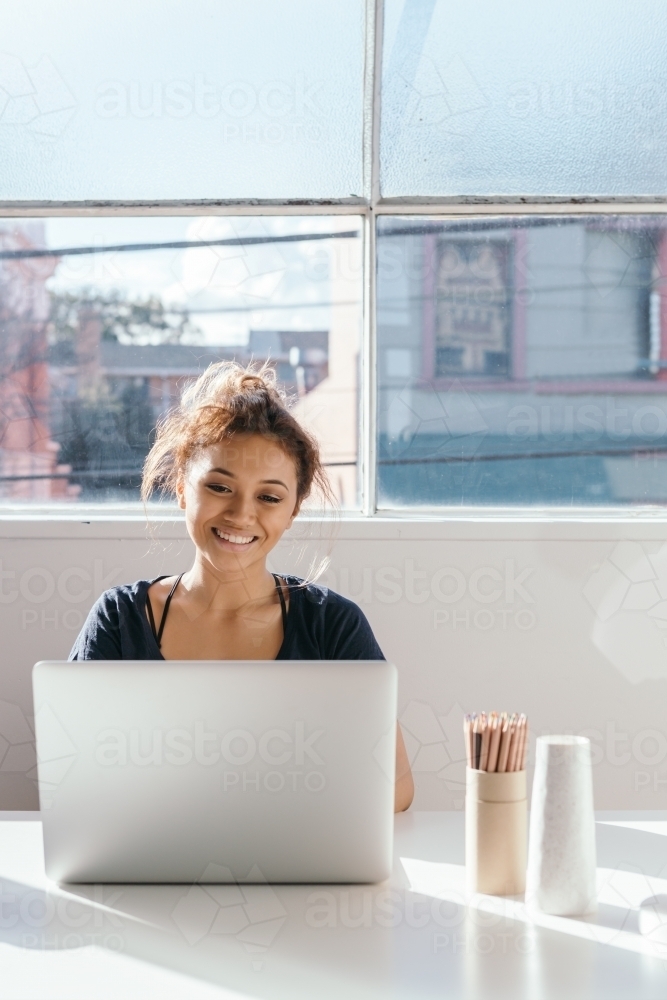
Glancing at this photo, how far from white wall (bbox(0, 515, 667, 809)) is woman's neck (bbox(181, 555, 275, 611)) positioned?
491 millimetres

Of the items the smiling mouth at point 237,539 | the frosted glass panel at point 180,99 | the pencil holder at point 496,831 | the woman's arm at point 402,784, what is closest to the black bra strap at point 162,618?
the smiling mouth at point 237,539

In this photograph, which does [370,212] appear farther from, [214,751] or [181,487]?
[214,751]

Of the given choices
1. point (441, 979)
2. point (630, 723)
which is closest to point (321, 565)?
point (630, 723)

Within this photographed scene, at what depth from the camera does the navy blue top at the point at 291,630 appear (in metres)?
1.77

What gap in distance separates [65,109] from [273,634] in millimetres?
1489

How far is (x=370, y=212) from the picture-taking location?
2.52m

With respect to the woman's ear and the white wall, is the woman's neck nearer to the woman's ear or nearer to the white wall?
the woman's ear

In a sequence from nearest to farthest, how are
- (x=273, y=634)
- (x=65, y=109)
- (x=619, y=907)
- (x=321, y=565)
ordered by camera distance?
(x=619, y=907) → (x=273, y=634) → (x=321, y=565) → (x=65, y=109)

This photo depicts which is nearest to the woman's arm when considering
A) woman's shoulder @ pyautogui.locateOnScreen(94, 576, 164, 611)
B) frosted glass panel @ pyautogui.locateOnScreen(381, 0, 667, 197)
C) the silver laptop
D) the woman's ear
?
the silver laptop

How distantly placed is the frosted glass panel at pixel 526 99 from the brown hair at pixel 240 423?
858 mm

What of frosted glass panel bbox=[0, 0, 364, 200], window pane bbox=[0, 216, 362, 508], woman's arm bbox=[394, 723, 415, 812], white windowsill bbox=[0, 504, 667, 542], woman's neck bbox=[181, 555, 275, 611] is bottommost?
woman's arm bbox=[394, 723, 415, 812]

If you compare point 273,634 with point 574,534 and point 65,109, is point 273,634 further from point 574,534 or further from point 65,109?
point 65,109

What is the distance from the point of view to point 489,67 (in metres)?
2.49

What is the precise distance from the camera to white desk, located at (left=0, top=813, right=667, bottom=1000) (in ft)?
3.09
